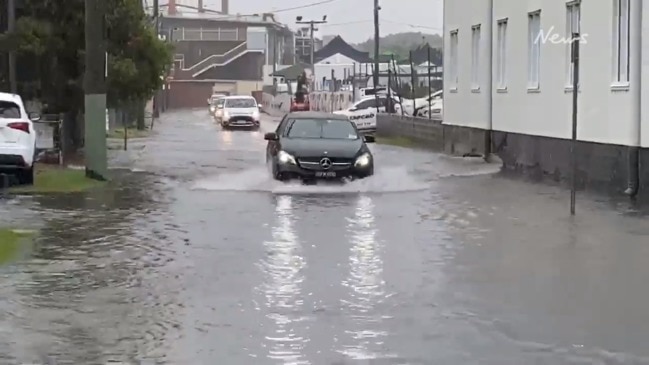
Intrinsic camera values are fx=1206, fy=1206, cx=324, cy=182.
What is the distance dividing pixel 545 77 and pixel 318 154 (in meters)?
6.34

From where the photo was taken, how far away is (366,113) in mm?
50438

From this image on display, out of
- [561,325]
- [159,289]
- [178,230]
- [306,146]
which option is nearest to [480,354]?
[561,325]

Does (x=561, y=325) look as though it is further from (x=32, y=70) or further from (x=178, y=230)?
(x=32, y=70)

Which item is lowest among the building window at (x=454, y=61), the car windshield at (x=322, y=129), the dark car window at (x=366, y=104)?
the dark car window at (x=366, y=104)

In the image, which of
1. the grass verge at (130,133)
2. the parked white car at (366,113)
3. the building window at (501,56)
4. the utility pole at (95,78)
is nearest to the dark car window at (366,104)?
the parked white car at (366,113)

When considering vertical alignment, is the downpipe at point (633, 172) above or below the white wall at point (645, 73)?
below

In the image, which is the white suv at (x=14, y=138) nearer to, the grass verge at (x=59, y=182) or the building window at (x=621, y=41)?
the grass verge at (x=59, y=182)

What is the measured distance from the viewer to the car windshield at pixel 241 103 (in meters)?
58.3

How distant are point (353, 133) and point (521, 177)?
4.02m

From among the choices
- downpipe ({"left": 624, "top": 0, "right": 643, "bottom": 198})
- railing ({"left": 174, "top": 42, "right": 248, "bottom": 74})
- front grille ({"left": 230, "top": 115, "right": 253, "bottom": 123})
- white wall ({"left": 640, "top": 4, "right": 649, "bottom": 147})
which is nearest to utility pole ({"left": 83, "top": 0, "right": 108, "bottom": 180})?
downpipe ({"left": 624, "top": 0, "right": 643, "bottom": 198})

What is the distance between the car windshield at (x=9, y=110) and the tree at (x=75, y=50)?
25.2ft

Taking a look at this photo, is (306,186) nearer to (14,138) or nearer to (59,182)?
(59,182)

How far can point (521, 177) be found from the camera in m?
25.0

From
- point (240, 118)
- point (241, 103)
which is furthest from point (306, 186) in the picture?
point (241, 103)
